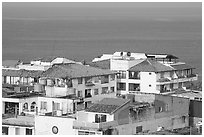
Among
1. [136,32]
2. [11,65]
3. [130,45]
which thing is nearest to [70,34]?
[136,32]

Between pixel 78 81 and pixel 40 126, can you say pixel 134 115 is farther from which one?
pixel 78 81

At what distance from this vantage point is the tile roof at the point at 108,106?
13.5 metres

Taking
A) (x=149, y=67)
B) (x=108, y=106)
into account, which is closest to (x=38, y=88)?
(x=149, y=67)

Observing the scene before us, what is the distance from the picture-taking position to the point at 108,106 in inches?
542

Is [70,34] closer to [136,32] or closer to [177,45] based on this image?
[136,32]

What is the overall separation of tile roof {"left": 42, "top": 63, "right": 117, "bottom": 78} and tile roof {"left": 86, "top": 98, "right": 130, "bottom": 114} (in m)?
3.12

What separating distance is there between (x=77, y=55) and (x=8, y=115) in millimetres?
18007

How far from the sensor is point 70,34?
51125 mm

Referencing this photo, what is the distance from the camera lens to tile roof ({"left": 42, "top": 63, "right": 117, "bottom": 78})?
17.2 m

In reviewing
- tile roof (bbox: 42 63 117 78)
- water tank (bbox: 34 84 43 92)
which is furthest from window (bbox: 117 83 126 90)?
water tank (bbox: 34 84 43 92)

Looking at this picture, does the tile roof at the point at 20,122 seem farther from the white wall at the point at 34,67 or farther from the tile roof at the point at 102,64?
the tile roof at the point at 102,64

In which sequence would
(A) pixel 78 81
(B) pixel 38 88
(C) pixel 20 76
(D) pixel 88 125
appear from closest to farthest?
1. (D) pixel 88 125
2. (A) pixel 78 81
3. (B) pixel 38 88
4. (C) pixel 20 76

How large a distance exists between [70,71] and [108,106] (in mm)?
3697

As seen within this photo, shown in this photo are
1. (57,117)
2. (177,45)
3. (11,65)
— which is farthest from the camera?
(177,45)
